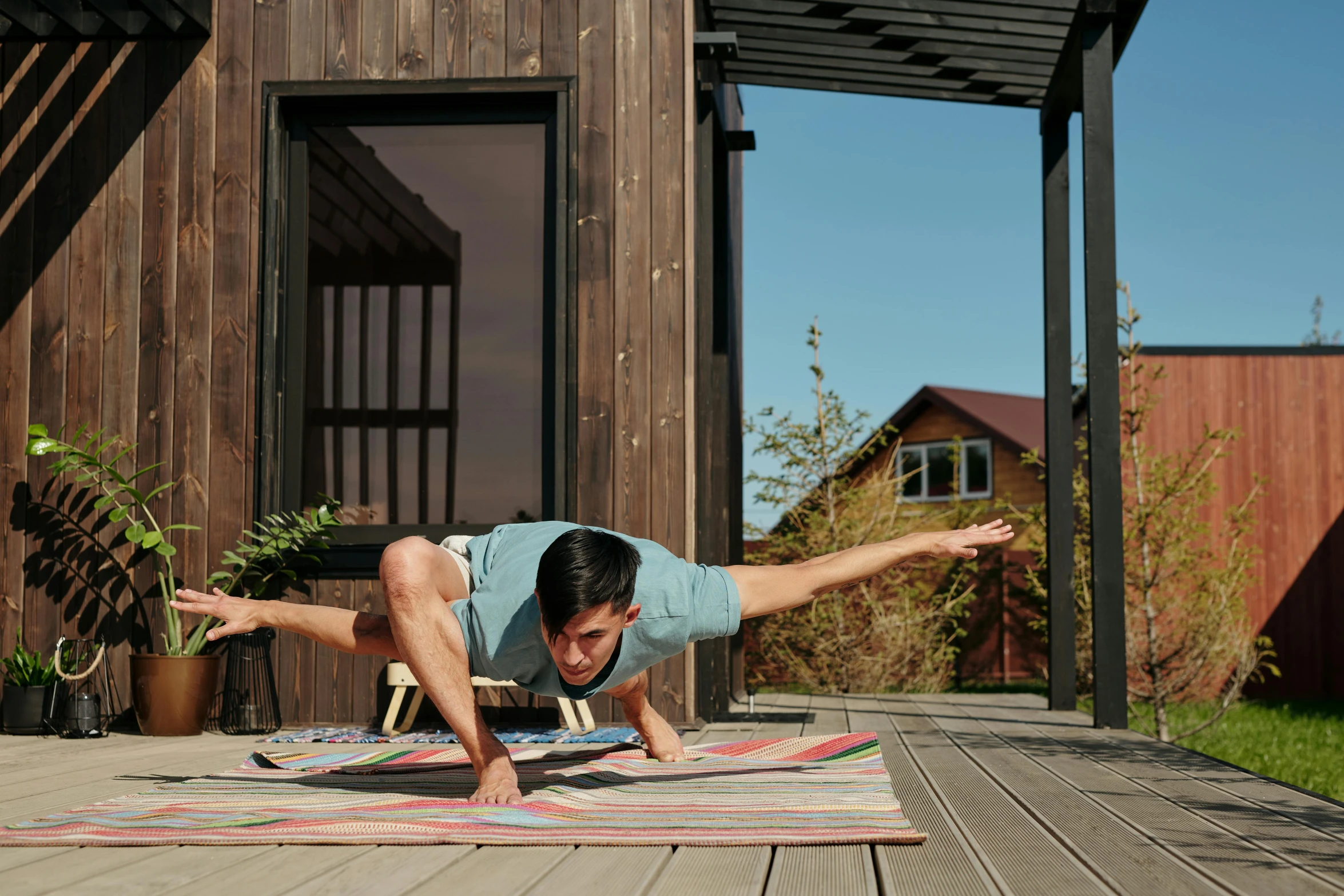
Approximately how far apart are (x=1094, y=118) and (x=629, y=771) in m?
3.07

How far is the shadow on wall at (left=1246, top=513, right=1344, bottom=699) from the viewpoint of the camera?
9802 mm

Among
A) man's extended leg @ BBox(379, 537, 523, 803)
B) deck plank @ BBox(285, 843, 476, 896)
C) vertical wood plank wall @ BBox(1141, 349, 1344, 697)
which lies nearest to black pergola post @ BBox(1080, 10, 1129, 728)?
man's extended leg @ BBox(379, 537, 523, 803)

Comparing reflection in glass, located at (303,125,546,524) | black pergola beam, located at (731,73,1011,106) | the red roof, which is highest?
black pergola beam, located at (731,73,1011,106)

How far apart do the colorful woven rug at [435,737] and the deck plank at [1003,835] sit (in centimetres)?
112

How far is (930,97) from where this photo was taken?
5.38m

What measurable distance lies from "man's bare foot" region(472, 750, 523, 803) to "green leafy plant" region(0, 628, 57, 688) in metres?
2.54

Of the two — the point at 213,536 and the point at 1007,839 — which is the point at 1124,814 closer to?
the point at 1007,839

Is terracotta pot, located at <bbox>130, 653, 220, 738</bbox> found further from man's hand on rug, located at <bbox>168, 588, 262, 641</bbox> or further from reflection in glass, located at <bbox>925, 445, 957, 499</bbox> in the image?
reflection in glass, located at <bbox>925, 445, 957, 499</bbox>

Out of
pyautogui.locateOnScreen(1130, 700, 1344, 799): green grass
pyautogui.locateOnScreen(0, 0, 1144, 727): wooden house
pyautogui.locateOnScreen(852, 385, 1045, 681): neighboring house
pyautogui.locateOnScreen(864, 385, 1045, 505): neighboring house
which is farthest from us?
pyautogui.locateOnScreen(864, 385, 1045, 505): neighboring house

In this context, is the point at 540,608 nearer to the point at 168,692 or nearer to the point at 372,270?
the point at 168,692

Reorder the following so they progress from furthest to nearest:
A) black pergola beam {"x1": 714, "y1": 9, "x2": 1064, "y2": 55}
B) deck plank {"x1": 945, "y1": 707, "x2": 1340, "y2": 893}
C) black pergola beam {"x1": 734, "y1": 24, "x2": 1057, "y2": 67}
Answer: black pergola beam {"x1": 734, "y1": 24, "x2": 1057, "y2": 67}
black pergola beam {"x1": 714, "y1": 9, "x2": 1064, "y2": 55}
deck plank {"x1": 945, "y1": 707, "x2": 1340, "y2": 893}

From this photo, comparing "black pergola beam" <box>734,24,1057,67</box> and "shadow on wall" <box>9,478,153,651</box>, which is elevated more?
"black pergola beam" <box>734,24,1057,67</box>

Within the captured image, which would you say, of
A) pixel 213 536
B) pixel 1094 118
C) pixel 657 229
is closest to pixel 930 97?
pixel 1094 118

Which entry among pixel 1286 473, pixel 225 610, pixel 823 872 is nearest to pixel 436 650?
pixel 225 610
